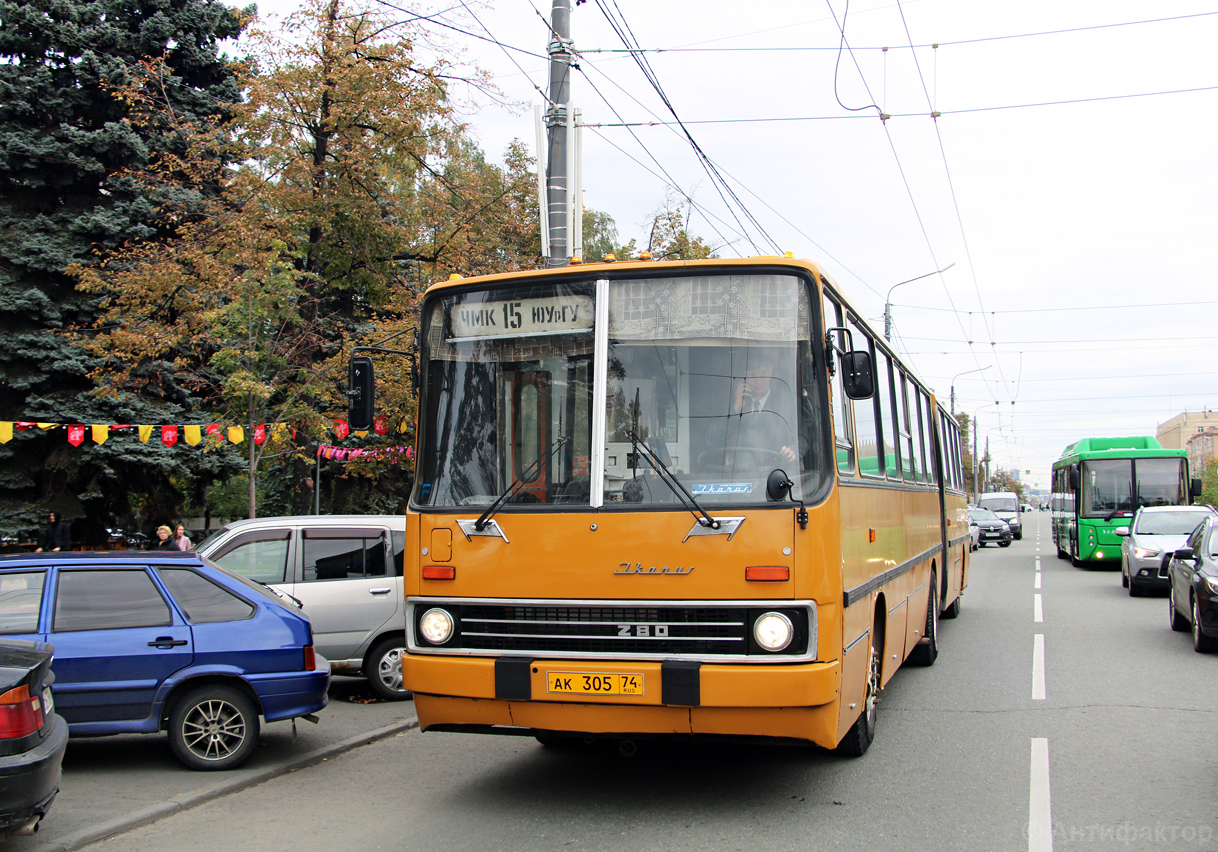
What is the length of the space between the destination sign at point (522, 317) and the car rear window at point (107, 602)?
120 inches

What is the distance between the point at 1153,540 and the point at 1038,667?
9.13m

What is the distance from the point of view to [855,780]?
21.9 ft

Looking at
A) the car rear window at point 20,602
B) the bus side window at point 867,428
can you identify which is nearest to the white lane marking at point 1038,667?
the bus side window at point 867,428

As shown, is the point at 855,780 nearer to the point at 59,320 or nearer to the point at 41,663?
the point at 41,663

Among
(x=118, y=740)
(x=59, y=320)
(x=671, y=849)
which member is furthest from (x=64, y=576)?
(x=59, y=320)

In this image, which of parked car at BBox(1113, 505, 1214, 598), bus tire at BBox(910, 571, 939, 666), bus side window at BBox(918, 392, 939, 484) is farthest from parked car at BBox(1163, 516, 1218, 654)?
parked car at BBox(1113, 505, 1214, 598)

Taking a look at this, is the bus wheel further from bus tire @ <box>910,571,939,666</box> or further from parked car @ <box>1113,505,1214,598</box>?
parked car @ <box>1113,505,1214,598</box>

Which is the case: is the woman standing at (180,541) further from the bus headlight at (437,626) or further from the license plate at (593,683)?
the license plate at (593,683)

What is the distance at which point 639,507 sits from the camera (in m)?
5.70

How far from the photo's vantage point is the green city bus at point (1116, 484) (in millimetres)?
24312

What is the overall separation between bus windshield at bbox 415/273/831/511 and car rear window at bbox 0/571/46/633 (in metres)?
2.97

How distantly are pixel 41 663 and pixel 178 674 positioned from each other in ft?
6.76

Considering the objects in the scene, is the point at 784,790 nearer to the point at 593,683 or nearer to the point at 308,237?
the point at 593,683

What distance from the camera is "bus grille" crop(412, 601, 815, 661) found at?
5.50 m
